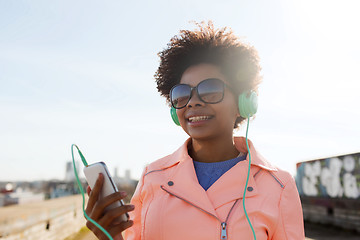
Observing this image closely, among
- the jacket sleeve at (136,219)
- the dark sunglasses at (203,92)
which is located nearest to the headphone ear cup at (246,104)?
the dark sunglasses at (203,92)

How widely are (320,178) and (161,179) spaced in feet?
50.0

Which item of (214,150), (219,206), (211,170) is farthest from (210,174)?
(219,206)

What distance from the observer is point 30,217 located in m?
8.38

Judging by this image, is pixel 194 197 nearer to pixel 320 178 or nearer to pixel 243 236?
pixel 243 236

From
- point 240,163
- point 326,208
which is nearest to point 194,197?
point 240,163

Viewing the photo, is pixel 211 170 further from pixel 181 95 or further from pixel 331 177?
pixel 331 177

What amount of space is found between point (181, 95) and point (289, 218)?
3.52 ft

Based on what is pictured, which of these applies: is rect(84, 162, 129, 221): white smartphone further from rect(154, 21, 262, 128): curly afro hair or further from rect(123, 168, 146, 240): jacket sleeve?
rect(154, 21, 262, 128): curly afro hair

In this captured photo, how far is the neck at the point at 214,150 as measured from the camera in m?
2.45

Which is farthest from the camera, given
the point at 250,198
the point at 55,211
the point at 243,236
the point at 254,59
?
the point at 55,211

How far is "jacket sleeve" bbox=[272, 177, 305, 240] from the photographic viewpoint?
2035 mm

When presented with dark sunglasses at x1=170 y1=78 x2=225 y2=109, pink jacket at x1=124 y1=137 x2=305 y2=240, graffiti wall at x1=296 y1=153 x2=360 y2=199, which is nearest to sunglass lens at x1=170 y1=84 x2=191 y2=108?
dark sunglasses at x1=170 y1=78 x2=225 y2=109

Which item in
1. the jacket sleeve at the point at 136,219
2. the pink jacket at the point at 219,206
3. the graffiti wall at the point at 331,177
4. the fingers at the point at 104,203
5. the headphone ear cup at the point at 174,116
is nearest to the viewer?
the fingers at the point at 104,203

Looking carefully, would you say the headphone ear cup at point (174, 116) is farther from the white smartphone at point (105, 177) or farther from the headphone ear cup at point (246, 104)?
the white smartphone at point (105, 177)
